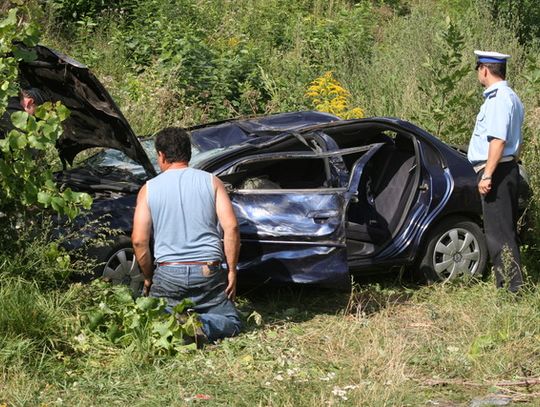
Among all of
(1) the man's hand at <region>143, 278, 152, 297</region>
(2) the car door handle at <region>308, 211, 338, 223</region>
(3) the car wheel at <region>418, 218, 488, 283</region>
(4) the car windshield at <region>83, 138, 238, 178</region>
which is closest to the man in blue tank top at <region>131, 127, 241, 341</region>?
(1) the man's hand at <region>143, 278, 152, 297</region>

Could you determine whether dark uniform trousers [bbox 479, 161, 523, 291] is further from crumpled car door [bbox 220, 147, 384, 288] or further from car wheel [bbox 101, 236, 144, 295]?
car wheel [bbox 101, 236, 144, 295]

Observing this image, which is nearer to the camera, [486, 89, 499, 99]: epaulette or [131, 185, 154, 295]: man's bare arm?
[131, 185, 154, 295]: man's bare arm

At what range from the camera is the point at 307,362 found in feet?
20.2

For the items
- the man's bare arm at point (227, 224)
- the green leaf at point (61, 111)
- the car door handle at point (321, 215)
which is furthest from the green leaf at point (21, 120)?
the car door handle at point (321, 215)

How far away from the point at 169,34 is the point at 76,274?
273 inches

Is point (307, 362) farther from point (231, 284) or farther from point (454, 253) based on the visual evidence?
point (454, 253)

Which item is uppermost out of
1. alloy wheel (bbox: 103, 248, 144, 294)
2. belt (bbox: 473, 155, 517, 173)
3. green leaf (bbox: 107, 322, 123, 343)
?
belt (bbox: 473, 155, 517, 173)

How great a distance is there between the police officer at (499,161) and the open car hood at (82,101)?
2.68m

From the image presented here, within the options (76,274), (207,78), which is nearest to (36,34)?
(76,274)

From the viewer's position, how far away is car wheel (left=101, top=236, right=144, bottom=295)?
7188 mm

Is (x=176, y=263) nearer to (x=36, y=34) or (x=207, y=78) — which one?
(x=36, y=34)

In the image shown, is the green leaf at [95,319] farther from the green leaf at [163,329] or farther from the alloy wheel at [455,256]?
the alloy wheel at [455,256]

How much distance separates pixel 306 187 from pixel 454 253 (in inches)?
56.0

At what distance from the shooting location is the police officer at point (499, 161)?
705 centimetres
